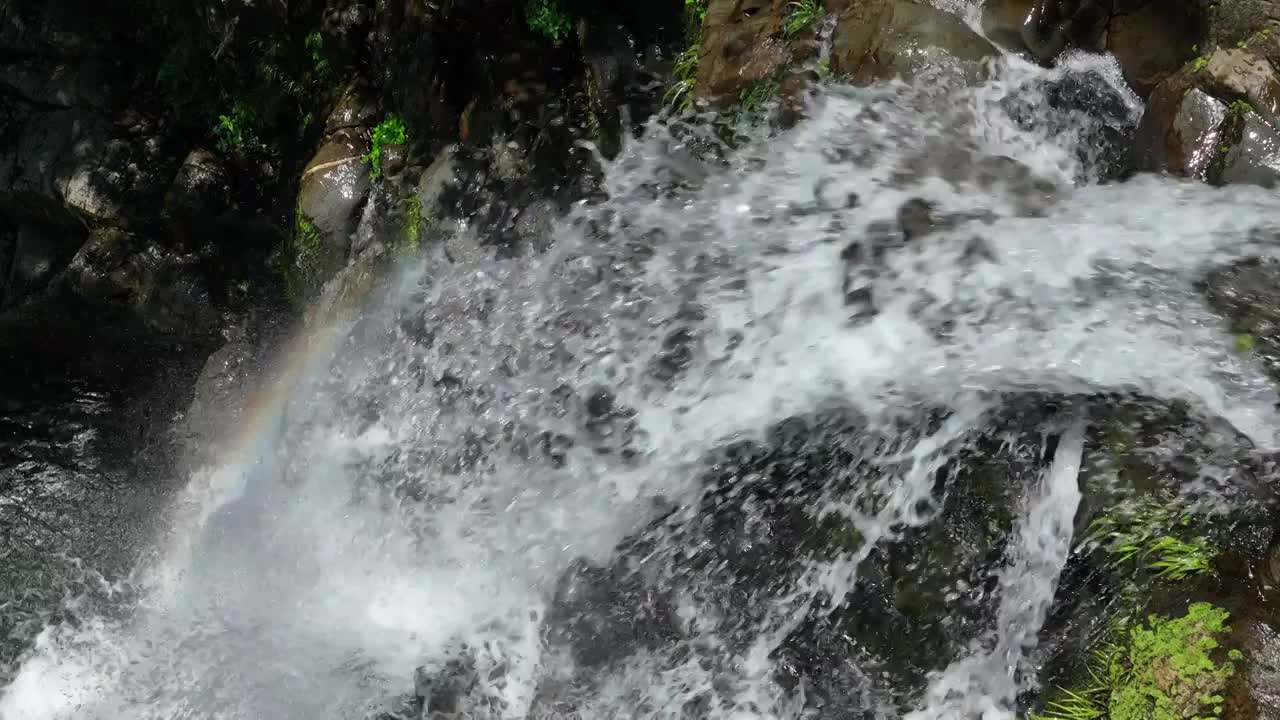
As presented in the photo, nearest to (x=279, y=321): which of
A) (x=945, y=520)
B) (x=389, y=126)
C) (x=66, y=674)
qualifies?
(x=389, y=126)

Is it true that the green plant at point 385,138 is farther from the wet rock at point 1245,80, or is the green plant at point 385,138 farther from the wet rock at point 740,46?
the wet rock at point 1245,80

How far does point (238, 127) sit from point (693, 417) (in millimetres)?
4841

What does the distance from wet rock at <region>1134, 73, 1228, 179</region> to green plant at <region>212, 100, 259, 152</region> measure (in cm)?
629

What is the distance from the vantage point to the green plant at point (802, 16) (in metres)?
5.47

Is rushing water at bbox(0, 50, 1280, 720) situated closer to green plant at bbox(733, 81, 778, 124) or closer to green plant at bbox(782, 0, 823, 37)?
green plant at bbox(733, 81, 778, 124)

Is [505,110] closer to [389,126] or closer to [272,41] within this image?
[389,126]

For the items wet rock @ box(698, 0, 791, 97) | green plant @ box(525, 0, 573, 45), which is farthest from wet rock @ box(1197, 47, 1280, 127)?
green plant @ box(525, 0, 573, 45)

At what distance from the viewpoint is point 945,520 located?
4121mm

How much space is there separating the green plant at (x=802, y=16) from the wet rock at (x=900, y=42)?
0.72 ft

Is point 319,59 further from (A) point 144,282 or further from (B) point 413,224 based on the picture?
(A) point 144,282

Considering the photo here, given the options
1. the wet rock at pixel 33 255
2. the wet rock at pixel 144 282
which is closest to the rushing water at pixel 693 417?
the wet rock at pixel 144 282

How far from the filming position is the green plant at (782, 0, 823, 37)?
17.9 ft

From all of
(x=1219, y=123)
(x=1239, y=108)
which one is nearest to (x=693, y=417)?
(x=1219, y=123)

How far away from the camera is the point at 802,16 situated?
549cm
